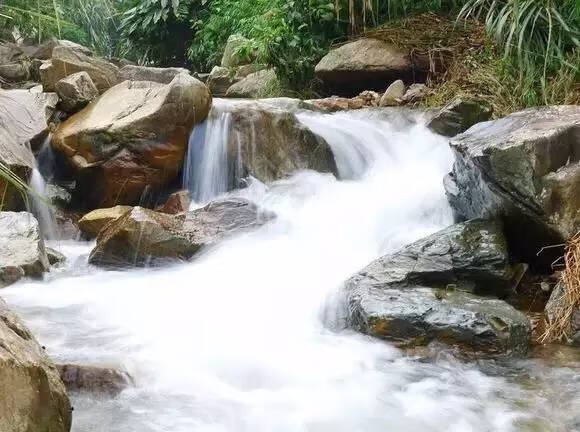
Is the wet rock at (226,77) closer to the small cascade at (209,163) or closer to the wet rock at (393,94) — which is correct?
the wet rock at (393,94)

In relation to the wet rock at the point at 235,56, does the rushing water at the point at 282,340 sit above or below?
below

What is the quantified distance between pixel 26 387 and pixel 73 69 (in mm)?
6191

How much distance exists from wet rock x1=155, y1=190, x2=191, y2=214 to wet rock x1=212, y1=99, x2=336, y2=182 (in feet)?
1.97

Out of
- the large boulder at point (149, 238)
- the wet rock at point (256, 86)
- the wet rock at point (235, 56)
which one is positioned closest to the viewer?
the large boulder at point (149, 238)

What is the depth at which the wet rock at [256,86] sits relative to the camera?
8.70 m

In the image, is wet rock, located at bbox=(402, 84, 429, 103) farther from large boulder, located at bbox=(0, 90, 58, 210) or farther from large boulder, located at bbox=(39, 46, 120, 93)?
large boulder, located at bbox=(0, 90, 58, 210)

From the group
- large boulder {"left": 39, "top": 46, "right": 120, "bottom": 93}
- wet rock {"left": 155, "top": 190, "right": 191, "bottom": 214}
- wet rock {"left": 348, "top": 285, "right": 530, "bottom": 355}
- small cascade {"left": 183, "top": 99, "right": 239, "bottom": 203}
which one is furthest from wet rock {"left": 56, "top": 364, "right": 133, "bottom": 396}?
large boulder {"left": 39, "top": 46, "right": 120, "bottom": 93}

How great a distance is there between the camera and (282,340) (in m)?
3.30

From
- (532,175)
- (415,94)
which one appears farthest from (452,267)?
(415,94)

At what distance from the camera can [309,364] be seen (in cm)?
299

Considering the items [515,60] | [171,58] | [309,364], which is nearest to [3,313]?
[309,364]

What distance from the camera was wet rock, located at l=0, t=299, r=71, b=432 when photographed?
1.58 meters

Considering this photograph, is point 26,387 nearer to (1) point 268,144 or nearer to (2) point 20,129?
(1) point 268,144

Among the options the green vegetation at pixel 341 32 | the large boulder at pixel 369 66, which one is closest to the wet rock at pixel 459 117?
the green vegetation at pixel 341 32
